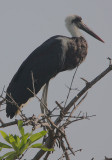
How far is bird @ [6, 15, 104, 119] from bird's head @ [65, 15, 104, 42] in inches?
18.3

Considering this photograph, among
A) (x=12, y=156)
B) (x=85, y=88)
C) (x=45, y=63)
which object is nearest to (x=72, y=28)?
(x=45, y=63)

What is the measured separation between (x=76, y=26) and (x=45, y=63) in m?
1.64

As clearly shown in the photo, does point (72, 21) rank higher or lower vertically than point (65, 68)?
higher

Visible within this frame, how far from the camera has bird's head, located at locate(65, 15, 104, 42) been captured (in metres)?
8.59

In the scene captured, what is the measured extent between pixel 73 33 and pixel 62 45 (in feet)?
3.42

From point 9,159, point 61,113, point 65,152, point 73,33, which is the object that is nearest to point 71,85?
point 61,113

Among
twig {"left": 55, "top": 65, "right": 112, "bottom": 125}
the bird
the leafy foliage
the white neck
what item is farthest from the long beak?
the leafy foliage

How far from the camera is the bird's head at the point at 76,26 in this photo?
8.59 m

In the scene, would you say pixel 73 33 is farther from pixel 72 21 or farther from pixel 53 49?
pixel 53 49

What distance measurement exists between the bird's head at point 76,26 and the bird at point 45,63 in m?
0.46

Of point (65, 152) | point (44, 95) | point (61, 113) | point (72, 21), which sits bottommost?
point (65, 152)

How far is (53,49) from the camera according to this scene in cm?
757

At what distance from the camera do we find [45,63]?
756cm

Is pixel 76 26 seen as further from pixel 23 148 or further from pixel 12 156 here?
pixel 12 156
